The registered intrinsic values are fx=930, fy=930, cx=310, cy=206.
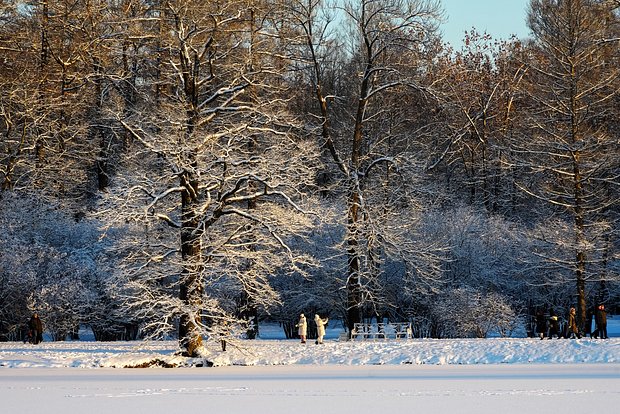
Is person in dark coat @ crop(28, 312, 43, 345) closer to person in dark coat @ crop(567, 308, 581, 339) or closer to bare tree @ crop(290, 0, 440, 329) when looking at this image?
bare tree @ crop(290, 0, 440, 329)

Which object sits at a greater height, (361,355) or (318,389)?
(361,355)

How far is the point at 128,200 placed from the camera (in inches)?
1114

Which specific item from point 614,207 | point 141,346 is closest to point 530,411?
point 141,346

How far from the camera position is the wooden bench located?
34.8 metres

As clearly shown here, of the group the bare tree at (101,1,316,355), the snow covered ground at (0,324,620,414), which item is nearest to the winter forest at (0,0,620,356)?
the bare tree at (101,1,316,355)

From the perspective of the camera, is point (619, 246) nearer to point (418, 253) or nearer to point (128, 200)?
point (418, 253)

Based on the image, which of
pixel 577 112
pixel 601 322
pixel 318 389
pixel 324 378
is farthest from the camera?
pixel 577 112

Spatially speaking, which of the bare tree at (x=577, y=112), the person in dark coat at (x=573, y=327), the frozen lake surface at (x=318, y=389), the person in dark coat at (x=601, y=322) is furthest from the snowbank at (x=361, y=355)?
the bare tree at (x=577, y=112)

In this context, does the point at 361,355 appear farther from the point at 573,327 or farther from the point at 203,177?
the point at 573,327

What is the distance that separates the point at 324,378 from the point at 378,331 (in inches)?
525

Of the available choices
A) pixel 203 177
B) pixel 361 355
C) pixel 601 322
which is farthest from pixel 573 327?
pixel 203 177

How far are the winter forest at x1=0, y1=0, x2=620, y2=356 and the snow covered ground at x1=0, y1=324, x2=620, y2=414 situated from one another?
2.07m

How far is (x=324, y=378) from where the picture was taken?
78.5 ft

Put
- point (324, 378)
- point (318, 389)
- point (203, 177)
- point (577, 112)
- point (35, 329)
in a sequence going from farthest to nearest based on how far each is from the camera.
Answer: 1. point (577, 112)
2. point (35, 329)
3. point (203, 177)
4. point (324, 378)
5. point (318, 389)
